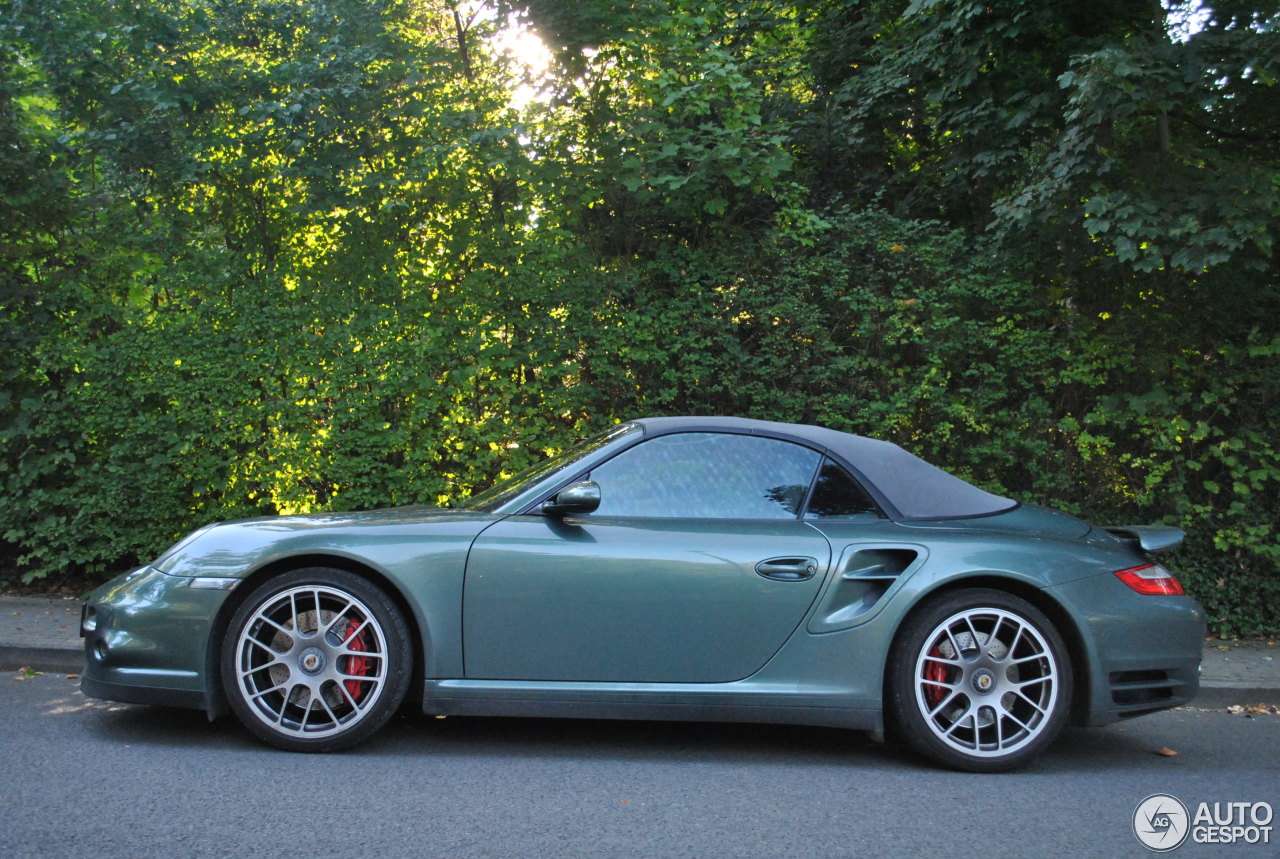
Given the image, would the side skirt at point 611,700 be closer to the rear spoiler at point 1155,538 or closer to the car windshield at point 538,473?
the car windshield at point 538,473

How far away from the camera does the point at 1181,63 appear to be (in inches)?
A: 271

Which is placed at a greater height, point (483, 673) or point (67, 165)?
point (67, 165)

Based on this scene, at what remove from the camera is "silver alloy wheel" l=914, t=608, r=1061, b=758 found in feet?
13.8

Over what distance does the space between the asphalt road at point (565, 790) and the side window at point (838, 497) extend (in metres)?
1.05

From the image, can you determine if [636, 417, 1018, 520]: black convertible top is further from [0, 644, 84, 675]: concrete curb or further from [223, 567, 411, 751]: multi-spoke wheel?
[0, 644, 84, 675]: concrete curb

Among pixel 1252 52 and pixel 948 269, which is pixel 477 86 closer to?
pixel 948 269

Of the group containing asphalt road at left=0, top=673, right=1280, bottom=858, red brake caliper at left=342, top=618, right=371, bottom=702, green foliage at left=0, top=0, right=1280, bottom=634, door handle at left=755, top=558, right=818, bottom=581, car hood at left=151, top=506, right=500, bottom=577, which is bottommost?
asphalt road at left=0, top=673, right=1280, bottom=858

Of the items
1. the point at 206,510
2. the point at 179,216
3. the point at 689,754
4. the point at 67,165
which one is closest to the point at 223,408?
the point at 206,510

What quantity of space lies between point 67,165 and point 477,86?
3026 millimetres

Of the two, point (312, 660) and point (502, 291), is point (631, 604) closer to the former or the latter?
point (312, 660)

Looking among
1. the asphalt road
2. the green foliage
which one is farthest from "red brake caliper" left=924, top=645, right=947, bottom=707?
the green foliage

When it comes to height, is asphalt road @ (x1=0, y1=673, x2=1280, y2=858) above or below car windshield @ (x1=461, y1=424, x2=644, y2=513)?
below

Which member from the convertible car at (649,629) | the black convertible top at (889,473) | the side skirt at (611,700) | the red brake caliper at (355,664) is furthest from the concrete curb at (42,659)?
the black convertible top at (889,473)

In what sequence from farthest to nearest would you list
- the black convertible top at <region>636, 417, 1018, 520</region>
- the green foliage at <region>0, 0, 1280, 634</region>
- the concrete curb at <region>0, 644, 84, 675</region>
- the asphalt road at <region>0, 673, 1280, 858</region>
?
the green foliage at <region>0, 0, 1280, 634</region> → the concrete curb at <region>0, 644, 84, 675</region> → the black convertible top at <region>636, 417, 1018, 520</region> → the asphalt road at <region>0, 673, 1280, 858</region>
